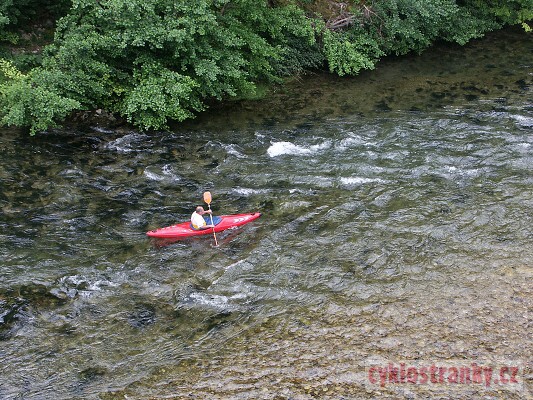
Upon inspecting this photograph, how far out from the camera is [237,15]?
15.3 m

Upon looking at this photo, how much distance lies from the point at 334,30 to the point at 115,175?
382 inches

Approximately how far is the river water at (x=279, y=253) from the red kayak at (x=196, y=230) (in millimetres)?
231

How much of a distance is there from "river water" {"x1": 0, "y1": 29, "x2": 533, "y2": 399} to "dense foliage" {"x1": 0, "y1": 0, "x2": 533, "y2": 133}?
1203 millimetres

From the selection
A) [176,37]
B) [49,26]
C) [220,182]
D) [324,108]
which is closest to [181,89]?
[176,37]

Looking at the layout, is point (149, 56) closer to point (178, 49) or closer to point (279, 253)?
point (178, 49)

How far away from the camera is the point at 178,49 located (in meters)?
13.5

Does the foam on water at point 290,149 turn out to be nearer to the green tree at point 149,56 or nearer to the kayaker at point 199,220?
the green tree at point 149,56

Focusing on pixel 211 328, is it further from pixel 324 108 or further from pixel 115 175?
pixel 324 108

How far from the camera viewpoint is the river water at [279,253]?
7.89 m

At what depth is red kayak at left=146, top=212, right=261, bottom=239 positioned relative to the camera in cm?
1089

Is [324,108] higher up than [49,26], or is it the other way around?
[49,26]

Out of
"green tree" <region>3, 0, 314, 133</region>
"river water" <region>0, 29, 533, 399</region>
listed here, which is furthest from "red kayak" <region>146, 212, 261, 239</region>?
"green tree" <region>3, 0, 314, 133</region>

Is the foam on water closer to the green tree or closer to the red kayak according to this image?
the green tree

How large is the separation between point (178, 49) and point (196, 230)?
17.9 feet
